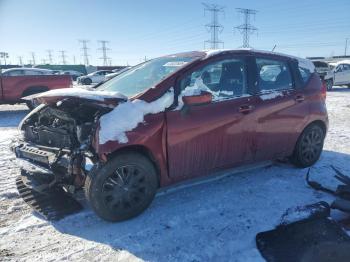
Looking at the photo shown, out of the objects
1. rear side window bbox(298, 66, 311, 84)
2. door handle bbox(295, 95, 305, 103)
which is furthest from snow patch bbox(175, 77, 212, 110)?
rear side window bbox(298, 66, 311, 84)

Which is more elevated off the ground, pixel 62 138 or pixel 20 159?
pixel 62 138

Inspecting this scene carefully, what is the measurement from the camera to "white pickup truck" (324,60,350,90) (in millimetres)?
18877

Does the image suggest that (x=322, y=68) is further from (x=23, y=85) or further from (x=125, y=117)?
(x=125, y=117)

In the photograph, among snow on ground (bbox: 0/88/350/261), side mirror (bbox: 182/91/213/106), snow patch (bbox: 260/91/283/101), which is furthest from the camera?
snow patch (bbox: 260/91/283/101)

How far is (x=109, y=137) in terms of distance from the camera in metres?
3.10

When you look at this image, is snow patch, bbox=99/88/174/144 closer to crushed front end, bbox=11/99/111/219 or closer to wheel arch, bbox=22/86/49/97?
crushed front end, bbox=11/99/111/219

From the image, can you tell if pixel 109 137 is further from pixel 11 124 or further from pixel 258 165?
pixel 11 124

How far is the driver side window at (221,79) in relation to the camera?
375 centimetres

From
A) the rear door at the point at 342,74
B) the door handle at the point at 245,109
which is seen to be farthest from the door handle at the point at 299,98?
the rear door at the point at 342,74

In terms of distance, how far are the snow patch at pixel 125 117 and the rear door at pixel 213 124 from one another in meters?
0.18

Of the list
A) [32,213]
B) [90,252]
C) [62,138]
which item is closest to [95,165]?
[62,138]

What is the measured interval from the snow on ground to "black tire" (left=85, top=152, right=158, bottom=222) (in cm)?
16

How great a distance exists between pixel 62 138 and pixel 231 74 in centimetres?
217

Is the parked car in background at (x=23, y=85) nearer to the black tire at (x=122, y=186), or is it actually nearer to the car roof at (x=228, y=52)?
the car roof at (x=228, y=52)
